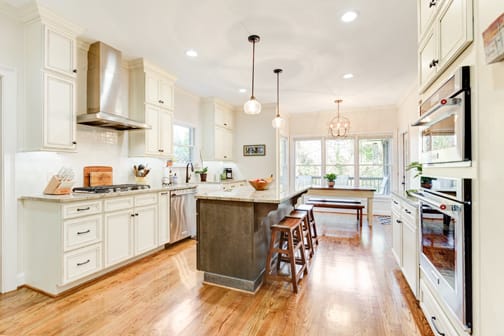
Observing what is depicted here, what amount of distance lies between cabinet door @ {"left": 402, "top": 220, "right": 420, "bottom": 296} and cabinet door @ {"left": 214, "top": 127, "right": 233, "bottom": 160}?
3.95 meters

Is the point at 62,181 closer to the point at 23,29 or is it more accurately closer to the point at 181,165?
the point at 23,29

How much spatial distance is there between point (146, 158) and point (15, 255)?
1949mm

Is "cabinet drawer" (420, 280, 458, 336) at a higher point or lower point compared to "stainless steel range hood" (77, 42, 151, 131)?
lower

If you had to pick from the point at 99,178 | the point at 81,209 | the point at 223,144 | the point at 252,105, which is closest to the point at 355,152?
the point at 223,144

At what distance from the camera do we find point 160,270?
3.02m

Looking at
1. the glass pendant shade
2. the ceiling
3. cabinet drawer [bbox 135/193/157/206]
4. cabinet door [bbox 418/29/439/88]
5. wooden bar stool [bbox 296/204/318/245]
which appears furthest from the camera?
wooden bar stool [bbox 296/204/318/245]

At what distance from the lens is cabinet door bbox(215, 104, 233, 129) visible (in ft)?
18.5

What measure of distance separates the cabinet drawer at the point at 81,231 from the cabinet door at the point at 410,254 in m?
3.20

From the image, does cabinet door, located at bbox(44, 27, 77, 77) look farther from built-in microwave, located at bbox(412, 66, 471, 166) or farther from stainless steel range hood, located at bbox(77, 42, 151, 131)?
built-in microwave, located at bbox(412, 66, 471, 166)

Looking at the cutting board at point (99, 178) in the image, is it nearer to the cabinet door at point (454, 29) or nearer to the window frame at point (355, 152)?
the cabinet door at point (454, 29)

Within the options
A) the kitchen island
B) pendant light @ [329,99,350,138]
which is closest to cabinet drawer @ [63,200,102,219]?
the kitchen island

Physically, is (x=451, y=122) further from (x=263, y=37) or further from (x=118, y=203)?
(x=118, y=203)

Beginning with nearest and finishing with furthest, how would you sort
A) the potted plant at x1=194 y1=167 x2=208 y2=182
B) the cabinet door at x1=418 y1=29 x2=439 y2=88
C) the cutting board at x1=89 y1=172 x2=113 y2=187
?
the cabinet door at x1=418 y1=29 x2=439 y2=88
the cutting board at x1=89 y1=172 x2=113 y2=187
the potted plant at x1=194 y1=167 x2=208 y2=182

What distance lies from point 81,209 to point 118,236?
0.60 meters
